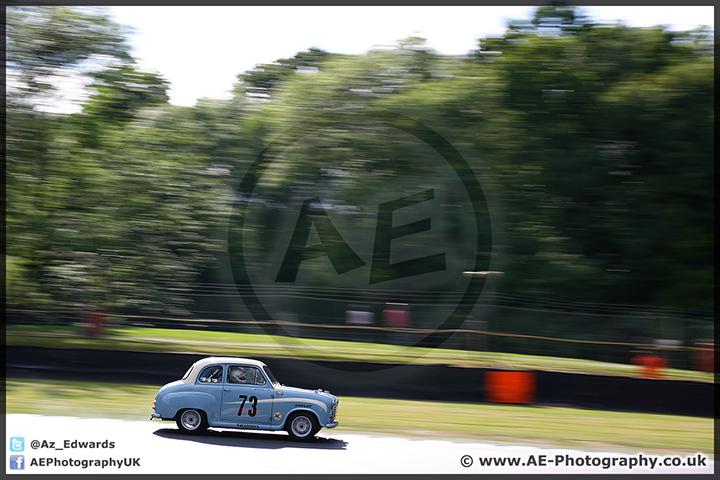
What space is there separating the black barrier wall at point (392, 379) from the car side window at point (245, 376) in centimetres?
252

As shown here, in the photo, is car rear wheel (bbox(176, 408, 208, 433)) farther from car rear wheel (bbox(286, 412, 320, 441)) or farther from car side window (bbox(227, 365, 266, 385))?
car rear wheel (bbox(286, 412, 320, 441))

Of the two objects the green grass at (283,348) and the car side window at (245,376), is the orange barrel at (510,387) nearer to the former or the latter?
the green grass at (283,348)

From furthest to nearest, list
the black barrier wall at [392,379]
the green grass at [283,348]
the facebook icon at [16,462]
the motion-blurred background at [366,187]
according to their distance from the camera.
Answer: the motion-blurred background at [366,187] < the green grass at [283,348] < the black barrier wall at [392,379] < the facebook icon at [16,462]

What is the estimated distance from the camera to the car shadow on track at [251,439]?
6559mm

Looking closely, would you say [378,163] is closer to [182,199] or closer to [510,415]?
[182,199]

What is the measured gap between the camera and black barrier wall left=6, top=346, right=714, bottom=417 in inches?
348

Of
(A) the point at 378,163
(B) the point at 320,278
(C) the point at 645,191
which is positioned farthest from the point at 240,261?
(C) the point at 645,191

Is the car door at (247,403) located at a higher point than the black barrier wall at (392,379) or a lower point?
higher

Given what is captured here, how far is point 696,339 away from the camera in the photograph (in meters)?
10.7

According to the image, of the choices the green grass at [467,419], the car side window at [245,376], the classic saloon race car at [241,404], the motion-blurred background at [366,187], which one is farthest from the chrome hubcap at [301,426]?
the motion-blurred background at [366,187]

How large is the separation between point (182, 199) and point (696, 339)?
36.0 feet

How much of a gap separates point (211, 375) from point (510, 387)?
477 cm

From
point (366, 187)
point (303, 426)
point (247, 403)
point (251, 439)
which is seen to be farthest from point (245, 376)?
point (366, 187)

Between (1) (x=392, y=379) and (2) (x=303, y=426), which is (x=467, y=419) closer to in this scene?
(1) (x=392, y=379)
